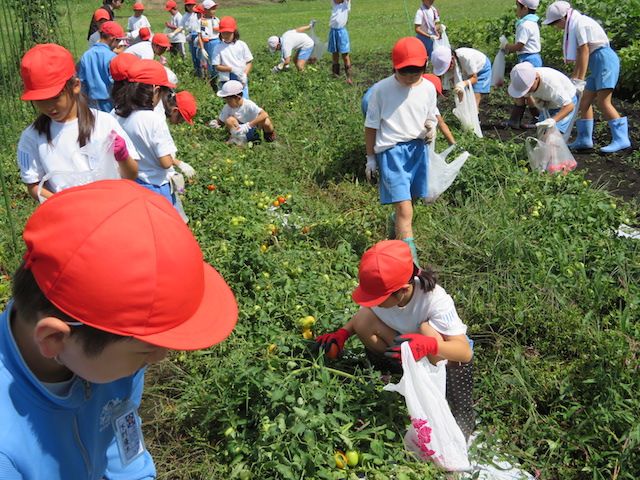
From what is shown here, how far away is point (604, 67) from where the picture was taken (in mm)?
6453

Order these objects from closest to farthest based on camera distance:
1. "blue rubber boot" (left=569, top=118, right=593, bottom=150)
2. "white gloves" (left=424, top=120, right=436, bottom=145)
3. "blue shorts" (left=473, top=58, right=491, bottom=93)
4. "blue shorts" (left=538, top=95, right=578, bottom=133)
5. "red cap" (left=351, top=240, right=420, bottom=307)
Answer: "red cap" (left=351, top=240, right=420, bottom=307) → "white gloves" (left=424, top=120, right=436, bottom=145) → "blue shorts" (left=538, top=95, right=578, bottom=133) → "blue rubber boot" (left=569, top=118, right=593, bottom=150) → "blue shorts" (left=473, top=58, right=491, bottom=93)

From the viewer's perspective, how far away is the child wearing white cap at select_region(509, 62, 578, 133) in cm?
587

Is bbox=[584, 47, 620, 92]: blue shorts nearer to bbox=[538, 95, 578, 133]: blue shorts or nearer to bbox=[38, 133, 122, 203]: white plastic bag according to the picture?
bbox=[538, 95, 578, 133]: blue shorts

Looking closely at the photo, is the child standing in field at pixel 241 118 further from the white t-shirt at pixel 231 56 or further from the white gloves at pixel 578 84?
the white gloves at pixel 578 84

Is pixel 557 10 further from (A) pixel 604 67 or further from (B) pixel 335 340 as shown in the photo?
(B) pixel 335 340

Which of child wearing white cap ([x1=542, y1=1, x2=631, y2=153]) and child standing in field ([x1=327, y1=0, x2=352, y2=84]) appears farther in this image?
child standing in field ([x1=327, y1=0, x2=352, y2=84])

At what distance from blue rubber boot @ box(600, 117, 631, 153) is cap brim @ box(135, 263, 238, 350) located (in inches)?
247

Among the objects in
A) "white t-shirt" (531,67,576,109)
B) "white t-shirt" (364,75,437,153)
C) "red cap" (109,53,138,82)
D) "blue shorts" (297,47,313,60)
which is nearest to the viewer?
"red cap" (109,53,138,82)

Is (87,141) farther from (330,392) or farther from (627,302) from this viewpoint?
(627,302)

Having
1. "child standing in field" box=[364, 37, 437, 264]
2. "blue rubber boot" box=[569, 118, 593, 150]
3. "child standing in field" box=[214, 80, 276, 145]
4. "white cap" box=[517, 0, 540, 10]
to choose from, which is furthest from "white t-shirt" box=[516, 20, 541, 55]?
"child standing in field" box=[364, 37, 437, 264]

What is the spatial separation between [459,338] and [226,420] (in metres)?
1.19

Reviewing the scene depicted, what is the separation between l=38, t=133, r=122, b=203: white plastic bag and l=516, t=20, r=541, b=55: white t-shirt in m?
5.87

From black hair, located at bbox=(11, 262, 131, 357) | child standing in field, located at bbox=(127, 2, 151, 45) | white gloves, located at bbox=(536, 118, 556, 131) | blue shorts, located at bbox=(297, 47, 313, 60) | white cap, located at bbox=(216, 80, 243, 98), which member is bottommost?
blue shorts, located at bbox=(297, 47, 313, 60)

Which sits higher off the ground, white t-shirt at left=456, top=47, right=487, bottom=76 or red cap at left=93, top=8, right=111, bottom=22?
red cap at left=93, top=8, right=111, bottom=22
